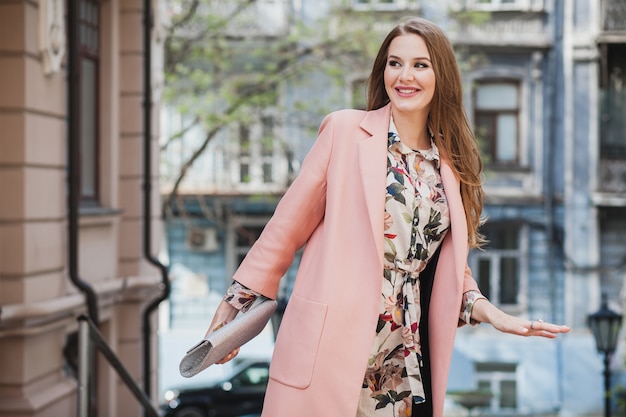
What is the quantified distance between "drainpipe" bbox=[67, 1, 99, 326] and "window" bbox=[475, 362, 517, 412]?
14537 mm

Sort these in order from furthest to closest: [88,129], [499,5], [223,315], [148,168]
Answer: [499,5] → [148,168] → [88,129] → [223,315]

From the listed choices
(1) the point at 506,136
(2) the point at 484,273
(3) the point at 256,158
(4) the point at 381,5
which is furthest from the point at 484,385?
(4) the point at 381,5

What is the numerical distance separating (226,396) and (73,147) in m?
9.16

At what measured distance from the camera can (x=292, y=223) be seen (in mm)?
2973

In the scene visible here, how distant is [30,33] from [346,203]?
4580mm

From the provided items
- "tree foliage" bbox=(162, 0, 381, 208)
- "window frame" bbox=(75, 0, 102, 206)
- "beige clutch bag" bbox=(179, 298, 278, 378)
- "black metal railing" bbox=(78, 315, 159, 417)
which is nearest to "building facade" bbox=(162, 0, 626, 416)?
"tree foliage" bbox=(162, 0, 381, 208)

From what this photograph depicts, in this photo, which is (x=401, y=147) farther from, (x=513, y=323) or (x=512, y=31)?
(x=512, y=31)

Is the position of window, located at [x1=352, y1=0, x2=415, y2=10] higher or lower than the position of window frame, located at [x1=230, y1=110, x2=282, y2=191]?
higher

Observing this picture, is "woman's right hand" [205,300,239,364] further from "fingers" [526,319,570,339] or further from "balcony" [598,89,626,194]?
"balcony" [598,89,626,194]

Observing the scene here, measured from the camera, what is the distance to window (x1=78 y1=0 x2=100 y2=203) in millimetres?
8906

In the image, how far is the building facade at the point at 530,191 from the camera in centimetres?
2120

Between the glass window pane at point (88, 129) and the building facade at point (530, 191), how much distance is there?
38.4 feet

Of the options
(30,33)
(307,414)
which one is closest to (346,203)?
(307,414)

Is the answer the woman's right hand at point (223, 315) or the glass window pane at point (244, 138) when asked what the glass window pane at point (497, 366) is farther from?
the woman's right hand at point (223, 315)
